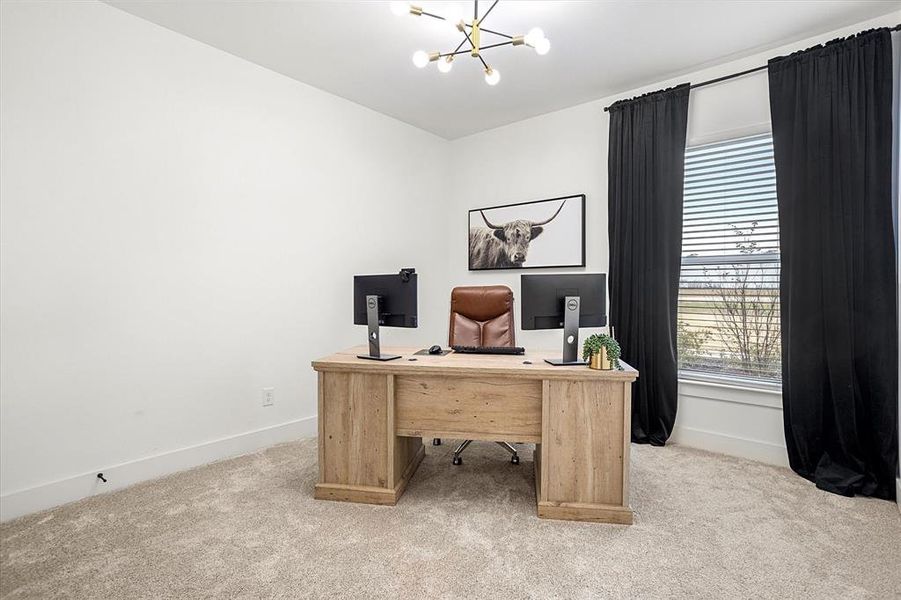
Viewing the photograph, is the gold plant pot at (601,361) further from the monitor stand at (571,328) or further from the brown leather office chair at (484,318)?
the brown leather office chair at (484,318)

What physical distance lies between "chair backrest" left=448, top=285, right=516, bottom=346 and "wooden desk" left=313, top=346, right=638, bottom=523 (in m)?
0.67

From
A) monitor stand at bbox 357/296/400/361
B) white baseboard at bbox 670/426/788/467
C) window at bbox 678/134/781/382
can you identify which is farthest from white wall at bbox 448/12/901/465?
monitor stand at bbox 357/296/400/361

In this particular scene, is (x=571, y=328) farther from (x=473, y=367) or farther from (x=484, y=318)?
(x=484, y=318)

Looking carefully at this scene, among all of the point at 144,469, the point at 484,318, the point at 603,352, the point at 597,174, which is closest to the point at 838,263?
the point at 603,352

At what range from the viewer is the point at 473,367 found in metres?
2.27

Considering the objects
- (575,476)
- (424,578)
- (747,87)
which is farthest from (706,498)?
(747,87)

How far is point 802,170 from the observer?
266 centimetres

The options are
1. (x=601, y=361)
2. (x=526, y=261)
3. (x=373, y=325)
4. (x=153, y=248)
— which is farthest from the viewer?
(x=526, y=261)

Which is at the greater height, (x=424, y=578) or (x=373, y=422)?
(x=373, y=422)

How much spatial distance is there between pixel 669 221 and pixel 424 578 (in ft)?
9.16

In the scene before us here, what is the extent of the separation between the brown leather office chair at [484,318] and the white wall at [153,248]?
1.07 meters

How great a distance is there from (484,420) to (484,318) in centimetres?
101

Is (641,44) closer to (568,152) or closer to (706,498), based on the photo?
(568,152)

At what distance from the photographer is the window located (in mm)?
2969
